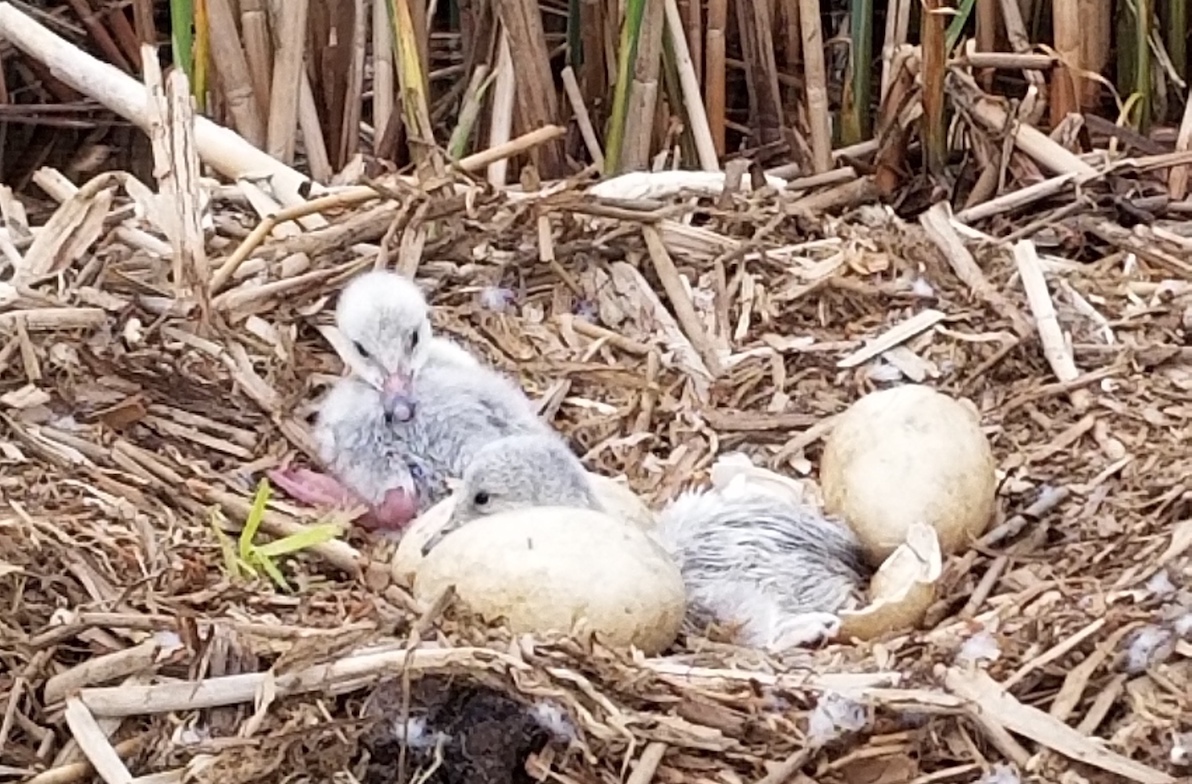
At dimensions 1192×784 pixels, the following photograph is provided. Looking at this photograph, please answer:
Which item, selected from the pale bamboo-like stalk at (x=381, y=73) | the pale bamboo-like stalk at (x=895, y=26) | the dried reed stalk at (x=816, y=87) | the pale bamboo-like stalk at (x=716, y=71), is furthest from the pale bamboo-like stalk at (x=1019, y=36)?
the pale bamboo-like stalk at (x=381, y=73)

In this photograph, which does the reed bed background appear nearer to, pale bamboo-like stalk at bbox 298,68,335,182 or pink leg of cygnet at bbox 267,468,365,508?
pale bamboo-like stalk at bbox 298,68,335,182

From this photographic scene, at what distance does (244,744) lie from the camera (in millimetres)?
1654

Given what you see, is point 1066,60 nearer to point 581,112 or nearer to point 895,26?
point 895,26

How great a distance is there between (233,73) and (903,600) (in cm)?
122

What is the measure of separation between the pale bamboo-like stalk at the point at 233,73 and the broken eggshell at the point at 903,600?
1.17 meters

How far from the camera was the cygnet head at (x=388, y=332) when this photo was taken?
2.31 meters

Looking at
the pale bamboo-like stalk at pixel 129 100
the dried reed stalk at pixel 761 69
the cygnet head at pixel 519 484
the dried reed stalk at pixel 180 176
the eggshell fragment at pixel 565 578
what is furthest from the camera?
the dried reed stalk at pixel 761 69

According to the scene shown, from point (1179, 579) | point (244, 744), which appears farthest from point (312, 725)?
point (1179, 579)

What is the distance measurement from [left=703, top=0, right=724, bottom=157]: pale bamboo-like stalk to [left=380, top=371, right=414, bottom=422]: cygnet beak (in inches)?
28.2

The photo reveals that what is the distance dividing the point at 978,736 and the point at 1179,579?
0.25m

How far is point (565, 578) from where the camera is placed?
1.80 metres

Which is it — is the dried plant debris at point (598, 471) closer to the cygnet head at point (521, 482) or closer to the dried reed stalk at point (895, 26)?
the cygnet head at point (521, 482)

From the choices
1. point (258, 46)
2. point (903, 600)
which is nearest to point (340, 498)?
point (903, 600)

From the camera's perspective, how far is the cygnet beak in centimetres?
232
